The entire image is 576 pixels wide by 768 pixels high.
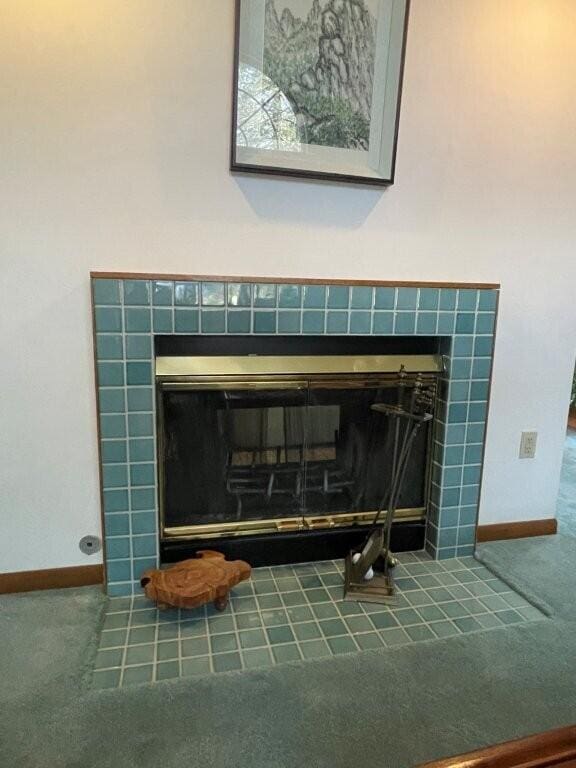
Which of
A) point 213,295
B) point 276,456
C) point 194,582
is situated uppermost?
point 213,295

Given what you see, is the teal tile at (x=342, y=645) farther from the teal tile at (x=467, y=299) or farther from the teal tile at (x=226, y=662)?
the teal tile at (x=467, y=299)

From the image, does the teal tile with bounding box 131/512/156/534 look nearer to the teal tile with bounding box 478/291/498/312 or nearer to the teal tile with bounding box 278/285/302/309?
the teal tile with bounding box 278/285/302/309

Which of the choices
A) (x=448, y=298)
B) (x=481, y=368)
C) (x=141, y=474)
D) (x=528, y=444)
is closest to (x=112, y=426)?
(x=141, y=474)

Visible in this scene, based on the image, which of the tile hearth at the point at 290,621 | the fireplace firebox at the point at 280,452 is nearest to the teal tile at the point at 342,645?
the tile hearth at the point at 290,621

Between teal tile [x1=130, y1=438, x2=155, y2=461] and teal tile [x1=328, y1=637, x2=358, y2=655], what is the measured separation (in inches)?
32.7

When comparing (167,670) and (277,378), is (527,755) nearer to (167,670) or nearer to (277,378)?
(167,670)

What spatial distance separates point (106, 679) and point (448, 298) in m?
1.67

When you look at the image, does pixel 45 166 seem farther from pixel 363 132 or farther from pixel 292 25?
pixel 363 132

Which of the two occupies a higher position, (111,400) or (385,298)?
(385,298)

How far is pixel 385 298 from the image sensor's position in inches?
75.4

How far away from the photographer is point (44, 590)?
1.84m

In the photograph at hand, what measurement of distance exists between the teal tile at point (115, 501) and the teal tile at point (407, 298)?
3.88ft

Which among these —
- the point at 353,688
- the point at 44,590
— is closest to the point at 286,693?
the point at 353,688

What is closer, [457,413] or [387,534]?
[387,534]
